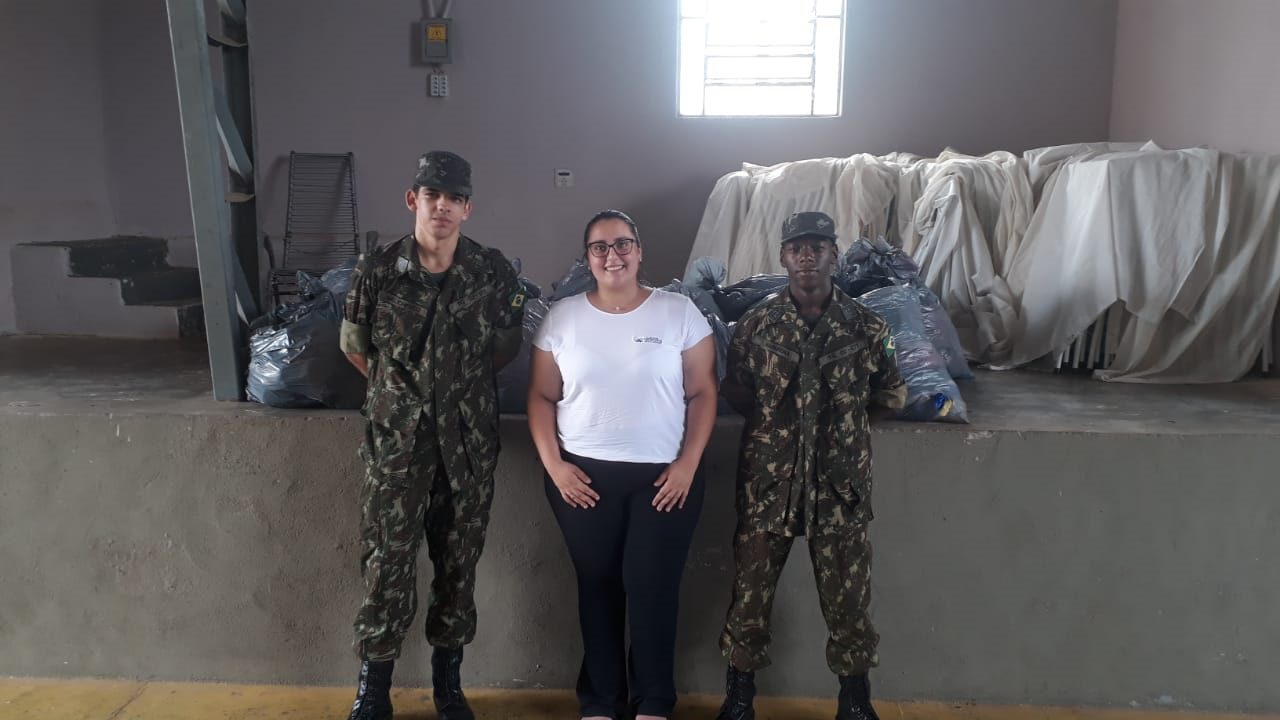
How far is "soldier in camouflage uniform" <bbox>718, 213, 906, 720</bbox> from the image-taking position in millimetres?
2057

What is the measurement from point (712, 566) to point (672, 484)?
22.2 inches

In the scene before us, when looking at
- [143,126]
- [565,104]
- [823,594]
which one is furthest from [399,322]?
[143,126]

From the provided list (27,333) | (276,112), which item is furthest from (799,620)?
(276,112)

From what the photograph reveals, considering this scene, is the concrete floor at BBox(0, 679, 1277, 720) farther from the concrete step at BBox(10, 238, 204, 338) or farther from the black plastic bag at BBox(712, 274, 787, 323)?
the concrete step at BBox(10, 238, 204, 338)

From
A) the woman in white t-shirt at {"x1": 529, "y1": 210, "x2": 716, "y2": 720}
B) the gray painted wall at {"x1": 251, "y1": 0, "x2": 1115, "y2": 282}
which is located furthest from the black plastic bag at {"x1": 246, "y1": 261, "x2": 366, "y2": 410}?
the gray painted wall at {"x1": 251, "y1": 0, "x2": 1115, "y2": 282}

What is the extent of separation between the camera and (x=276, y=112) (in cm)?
590

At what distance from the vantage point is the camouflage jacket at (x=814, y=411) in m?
2.06

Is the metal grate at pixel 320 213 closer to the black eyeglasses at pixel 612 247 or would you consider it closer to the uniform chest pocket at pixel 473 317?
the uniform chest pocket at pixel 473 317

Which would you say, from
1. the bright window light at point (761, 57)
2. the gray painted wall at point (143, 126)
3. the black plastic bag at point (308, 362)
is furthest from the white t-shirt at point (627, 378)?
the gray painted wall at point (143, 126)

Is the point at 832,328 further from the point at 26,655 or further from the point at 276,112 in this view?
the point at 276,112

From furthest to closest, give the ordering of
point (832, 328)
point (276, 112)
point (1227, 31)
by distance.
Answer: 1. point (276, 112)
2. point (1227, 31)
3. point (832, 328)

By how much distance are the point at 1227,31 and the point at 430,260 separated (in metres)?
4.10

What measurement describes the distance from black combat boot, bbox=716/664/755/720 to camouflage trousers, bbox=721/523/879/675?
0.19 feet

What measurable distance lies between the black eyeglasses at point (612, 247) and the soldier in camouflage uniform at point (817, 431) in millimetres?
353
